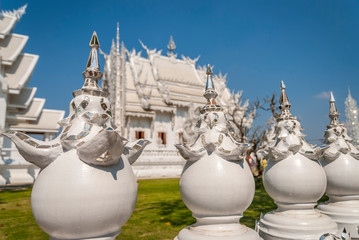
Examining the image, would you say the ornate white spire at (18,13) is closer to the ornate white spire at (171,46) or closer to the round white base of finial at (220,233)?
the ornate white spire at (171,46)

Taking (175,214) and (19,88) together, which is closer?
(175,214)

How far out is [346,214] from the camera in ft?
13.3

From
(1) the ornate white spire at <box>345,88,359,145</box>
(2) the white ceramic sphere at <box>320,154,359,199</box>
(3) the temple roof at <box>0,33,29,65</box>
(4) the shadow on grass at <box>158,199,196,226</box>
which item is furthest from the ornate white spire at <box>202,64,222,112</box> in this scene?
(1) the ornate white spire at <box>345,88,359,145</box>

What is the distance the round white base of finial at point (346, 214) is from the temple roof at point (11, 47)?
20.9 metres

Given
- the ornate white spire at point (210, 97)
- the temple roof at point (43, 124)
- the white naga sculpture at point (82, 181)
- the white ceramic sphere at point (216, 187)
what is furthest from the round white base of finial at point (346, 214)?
the temple roof at point (43, 124)

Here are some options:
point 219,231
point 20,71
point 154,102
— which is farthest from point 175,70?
point 219,231

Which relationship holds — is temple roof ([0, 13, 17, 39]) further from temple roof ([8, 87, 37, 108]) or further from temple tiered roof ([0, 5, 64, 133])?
temple roof ([8, 87, 37, 108])

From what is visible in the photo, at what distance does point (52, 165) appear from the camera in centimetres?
212

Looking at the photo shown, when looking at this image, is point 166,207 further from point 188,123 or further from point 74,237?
point 188,123

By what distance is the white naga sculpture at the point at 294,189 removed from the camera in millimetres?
3328

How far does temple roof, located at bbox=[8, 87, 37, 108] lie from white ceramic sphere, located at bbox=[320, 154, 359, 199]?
19851 millimetres

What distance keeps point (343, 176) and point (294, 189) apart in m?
1.30

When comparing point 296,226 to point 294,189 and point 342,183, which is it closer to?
point 294,189

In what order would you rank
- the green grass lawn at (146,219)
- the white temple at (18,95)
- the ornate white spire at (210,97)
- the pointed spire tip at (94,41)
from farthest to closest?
the white temple at (18,95) → the green grass lawn at (146,219) → the ornate white spire at (210,97) → the pointed spire tip at (94,41)
